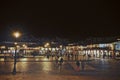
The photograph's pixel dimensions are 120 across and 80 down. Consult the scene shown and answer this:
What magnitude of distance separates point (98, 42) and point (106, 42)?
459 inches

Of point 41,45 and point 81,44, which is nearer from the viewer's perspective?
point 81,44

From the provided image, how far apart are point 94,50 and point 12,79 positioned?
302 feet

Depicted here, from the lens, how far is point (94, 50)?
112375 millimetres

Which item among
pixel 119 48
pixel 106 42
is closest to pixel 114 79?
pixel 119 48

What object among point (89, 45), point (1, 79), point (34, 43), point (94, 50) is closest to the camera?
point (1, 79)

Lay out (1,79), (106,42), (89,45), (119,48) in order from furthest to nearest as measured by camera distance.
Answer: (89,45)
(106,42)
(119,48)
(1,79)

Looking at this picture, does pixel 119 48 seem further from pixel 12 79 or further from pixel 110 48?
pixel 12 79

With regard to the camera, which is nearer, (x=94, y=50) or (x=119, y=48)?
(x=119, y=48)

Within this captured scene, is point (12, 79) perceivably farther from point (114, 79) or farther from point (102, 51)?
point (102, 51)

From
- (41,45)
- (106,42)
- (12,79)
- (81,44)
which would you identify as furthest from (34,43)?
(12,79)

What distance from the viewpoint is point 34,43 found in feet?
462

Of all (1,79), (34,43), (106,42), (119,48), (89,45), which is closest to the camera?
(1,79)

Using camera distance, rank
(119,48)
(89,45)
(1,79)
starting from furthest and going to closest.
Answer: (89,45), (119,48), (1,79)

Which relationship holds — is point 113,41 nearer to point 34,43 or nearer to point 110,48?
point 110,48
